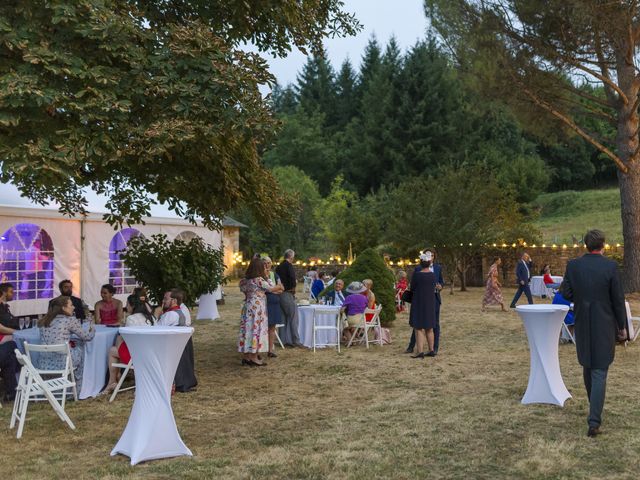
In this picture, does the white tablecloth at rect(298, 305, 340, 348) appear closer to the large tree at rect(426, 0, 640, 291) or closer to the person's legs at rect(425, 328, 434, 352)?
the person's legs at rect(425, 328, 434, 352)

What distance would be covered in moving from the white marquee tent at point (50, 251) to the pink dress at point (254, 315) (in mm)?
4594

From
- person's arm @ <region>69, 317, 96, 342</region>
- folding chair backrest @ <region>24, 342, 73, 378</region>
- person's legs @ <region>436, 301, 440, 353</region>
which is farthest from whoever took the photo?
person's legs @ <region>436, 301, 440, 353</region>

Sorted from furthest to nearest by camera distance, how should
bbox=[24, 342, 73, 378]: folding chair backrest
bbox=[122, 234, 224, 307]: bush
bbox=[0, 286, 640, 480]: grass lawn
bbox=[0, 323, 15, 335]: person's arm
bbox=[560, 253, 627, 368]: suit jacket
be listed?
bbox=[122, 234, 224, 307]: bush → bbox=[0, 323, 15, 335]: person's arm → bbox=[24, 342, 73, 378]: folding chair backrest → bbox=[560, 253, 627, 368]: suit jacket → bbox=[0, 286, 640, 480]: grass lawn

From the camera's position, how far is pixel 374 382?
309 inches

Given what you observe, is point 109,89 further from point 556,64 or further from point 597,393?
point 556,64

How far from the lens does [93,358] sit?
734cm

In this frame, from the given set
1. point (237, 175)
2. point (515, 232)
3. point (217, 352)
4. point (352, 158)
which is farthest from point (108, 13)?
point (352, 158)

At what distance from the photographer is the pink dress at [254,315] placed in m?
8.82

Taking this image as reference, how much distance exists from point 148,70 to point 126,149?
832 millimetres

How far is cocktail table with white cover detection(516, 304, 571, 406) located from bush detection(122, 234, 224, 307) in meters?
5.39

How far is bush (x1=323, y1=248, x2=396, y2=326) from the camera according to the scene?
1227 centimetres

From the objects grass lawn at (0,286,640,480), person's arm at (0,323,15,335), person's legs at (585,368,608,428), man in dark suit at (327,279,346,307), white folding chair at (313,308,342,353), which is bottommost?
grass lawn at (0,286,640,480)

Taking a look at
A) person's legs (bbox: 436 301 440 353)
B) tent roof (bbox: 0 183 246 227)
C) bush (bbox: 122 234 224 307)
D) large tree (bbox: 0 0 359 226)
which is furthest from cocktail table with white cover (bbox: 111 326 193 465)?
tent roof (bbox: 0 183 246 227)

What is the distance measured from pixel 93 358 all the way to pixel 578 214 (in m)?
36.9
